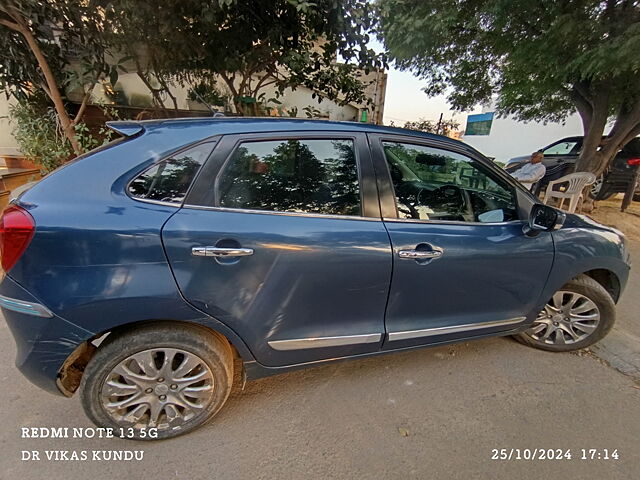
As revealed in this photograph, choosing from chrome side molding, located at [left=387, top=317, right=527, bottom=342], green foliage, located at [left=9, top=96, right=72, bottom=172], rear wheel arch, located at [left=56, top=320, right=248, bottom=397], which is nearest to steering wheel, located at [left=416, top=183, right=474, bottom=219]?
chrome side molding, located at [left=387, top=317, right=527, bottom=342]

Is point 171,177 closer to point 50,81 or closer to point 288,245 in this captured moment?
point 288,245

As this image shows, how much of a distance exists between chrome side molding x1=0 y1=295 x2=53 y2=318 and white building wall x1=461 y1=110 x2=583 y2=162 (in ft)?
55.3

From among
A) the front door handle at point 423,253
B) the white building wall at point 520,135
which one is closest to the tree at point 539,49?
the front door handle at point 423,253

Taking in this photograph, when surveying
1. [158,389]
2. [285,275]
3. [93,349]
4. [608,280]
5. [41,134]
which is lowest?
[158,389]

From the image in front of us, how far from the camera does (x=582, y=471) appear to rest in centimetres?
160

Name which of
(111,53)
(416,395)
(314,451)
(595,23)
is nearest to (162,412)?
(314,451)

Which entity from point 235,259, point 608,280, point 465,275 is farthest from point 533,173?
point 235,259

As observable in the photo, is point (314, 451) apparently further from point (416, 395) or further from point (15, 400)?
point (15, 400)

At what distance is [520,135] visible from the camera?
16.3 metres

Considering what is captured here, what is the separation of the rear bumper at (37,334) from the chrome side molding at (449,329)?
1.68 metres

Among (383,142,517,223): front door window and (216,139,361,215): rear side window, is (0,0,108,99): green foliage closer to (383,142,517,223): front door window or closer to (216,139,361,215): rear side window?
(216,139,361,215): rear side window

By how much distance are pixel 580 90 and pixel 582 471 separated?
676cm

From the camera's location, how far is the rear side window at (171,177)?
1.48 meters

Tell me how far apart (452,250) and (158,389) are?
184cm
